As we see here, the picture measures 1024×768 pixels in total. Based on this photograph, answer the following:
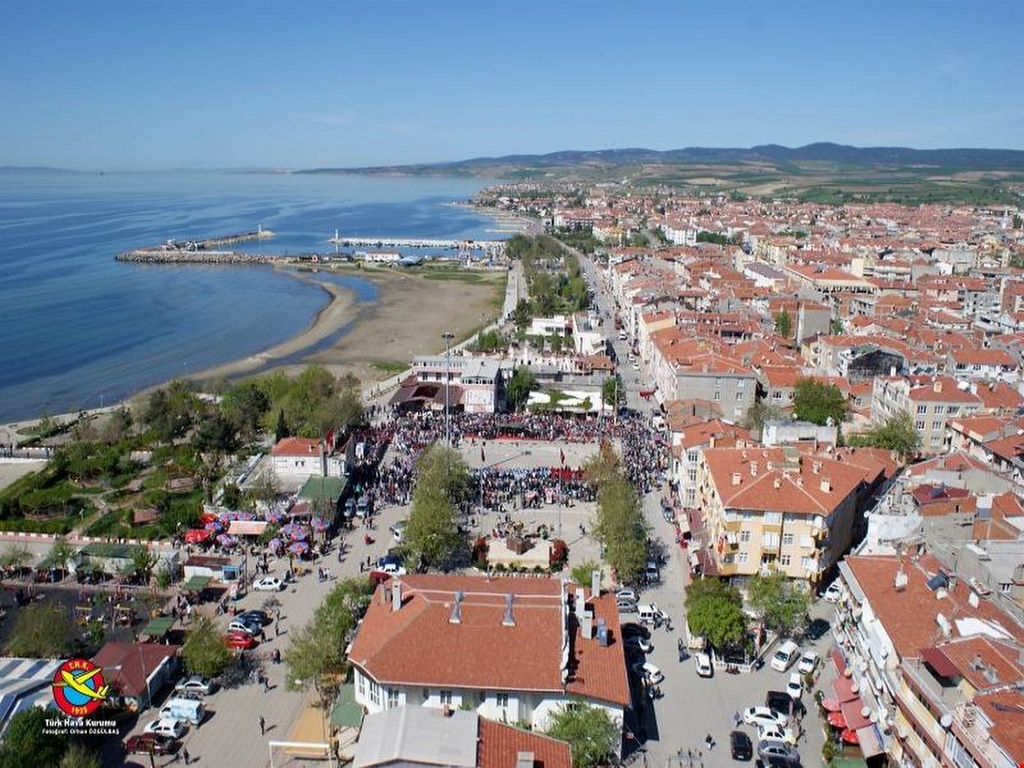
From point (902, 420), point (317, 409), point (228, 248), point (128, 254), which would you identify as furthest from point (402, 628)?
point (228, 248)

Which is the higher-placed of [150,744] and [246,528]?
[150,744]

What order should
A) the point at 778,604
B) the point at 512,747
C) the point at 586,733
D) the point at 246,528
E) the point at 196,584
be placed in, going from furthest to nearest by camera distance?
1. the point at 246,528
2. the point at 196,584
3. the point at 778,604
4. the point at 586,733
5. the point at 512,747

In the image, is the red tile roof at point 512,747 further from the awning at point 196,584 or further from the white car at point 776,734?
the awning at point 196,584

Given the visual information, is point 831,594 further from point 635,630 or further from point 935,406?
point 935,406

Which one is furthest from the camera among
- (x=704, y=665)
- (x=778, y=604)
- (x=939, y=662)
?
(x=778, y=604)

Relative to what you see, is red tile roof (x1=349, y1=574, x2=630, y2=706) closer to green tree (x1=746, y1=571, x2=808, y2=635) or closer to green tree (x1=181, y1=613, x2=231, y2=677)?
green tree (x1=181, y1=613, x2=231, y2=677)

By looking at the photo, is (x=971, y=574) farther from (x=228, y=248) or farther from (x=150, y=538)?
(x=228, y=248)

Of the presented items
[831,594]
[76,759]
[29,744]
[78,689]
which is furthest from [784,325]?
[29,744]
